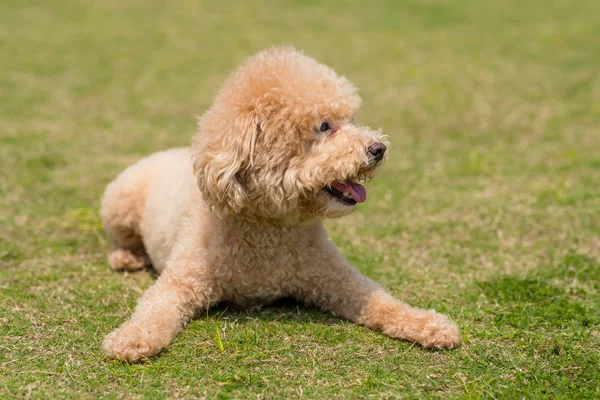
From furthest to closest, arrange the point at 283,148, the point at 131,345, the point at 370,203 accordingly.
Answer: the point at 370,203
the point at 283,148
the point at 131,345

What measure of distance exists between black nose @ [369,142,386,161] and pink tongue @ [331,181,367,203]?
0.17 meters

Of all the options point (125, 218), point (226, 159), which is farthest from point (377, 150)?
point (125, 218)

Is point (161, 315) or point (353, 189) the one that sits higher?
point (353, 189)

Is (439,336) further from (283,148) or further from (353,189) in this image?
(283,148)

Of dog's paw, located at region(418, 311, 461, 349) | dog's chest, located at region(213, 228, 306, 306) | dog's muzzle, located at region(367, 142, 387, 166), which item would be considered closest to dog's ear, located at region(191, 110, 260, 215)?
dog's chest, located at region(213, 228, 306, 306)

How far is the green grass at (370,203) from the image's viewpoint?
2730 mm

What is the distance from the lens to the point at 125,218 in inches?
154

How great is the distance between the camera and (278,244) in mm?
3146

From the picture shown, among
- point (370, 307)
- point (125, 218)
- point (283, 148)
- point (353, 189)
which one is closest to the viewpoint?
point (283, 148)

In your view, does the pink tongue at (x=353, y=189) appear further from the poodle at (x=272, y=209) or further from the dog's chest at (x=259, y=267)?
the dog's chest at (x=259, y=267)

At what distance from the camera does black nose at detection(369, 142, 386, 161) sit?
2857 millimetres

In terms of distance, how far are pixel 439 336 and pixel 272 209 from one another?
0.92 metres

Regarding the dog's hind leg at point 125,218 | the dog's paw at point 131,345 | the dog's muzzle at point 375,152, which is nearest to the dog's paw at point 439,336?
the dog's muzzle at point 375,152

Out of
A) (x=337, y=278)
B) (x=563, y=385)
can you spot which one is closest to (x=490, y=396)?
(x=563, y=385)
